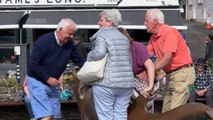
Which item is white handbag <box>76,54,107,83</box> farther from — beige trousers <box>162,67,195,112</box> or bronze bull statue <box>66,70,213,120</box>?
beige trousers <box>162,67,195,112</box>

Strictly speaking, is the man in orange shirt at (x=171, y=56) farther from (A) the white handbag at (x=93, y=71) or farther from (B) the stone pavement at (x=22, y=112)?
(B) the stone pavement at (x=22, y=112)

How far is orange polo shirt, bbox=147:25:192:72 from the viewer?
19.6ft

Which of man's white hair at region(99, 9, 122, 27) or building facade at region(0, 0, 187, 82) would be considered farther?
building facade at region(0, 0, 187, 82)

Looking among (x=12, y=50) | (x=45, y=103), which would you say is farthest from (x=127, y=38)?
(x=12, y=50)

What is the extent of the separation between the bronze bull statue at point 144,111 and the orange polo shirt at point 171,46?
2.53 feet

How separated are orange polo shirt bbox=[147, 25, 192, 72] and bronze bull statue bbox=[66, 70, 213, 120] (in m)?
0.77

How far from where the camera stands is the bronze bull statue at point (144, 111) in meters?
5.02

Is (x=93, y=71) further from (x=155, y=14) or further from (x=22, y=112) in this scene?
(x=22, y=112)

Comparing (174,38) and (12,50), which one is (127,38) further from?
(12,50)

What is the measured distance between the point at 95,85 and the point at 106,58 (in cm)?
31

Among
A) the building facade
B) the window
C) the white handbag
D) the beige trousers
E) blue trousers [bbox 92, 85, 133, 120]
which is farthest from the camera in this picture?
the window

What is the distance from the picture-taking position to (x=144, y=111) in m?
5.51

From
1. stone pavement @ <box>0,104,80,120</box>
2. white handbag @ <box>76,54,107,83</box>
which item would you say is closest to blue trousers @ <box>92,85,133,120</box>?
white handbag @ <box>76,54,107,83</box>

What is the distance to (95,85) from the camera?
530 cm
